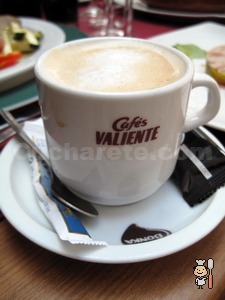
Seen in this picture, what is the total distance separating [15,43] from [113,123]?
27.3 inches

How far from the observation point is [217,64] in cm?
83

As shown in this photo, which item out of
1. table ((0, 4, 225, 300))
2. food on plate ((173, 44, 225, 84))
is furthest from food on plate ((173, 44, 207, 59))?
table ((0, 4, 225, 300))

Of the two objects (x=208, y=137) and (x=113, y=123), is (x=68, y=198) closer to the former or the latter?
(x=113, y=123)

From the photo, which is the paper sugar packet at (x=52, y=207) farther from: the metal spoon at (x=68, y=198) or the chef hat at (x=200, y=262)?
the chef hat at (x=200, y=262)

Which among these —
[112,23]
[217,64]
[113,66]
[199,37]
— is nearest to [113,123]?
[113,66]

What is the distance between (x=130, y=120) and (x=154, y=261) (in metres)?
0.18

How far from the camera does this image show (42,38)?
3.25 feet

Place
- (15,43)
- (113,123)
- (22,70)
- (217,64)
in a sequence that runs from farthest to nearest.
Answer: (15,43), (217,64), (22,70), (113,123)

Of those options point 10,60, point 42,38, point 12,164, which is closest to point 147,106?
point 12,164

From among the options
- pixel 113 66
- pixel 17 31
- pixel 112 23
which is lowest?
pixel 112 23

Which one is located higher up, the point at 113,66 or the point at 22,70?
the point at 113,66

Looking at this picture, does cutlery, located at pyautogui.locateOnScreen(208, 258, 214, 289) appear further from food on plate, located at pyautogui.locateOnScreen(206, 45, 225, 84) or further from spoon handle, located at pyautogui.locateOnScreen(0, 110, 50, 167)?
food on plate, located at pyautogui.locateOnScreen(206, 45, 225, 84)

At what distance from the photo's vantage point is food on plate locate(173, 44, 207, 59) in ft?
3.13

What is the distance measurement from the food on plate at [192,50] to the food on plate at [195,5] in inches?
16.8
